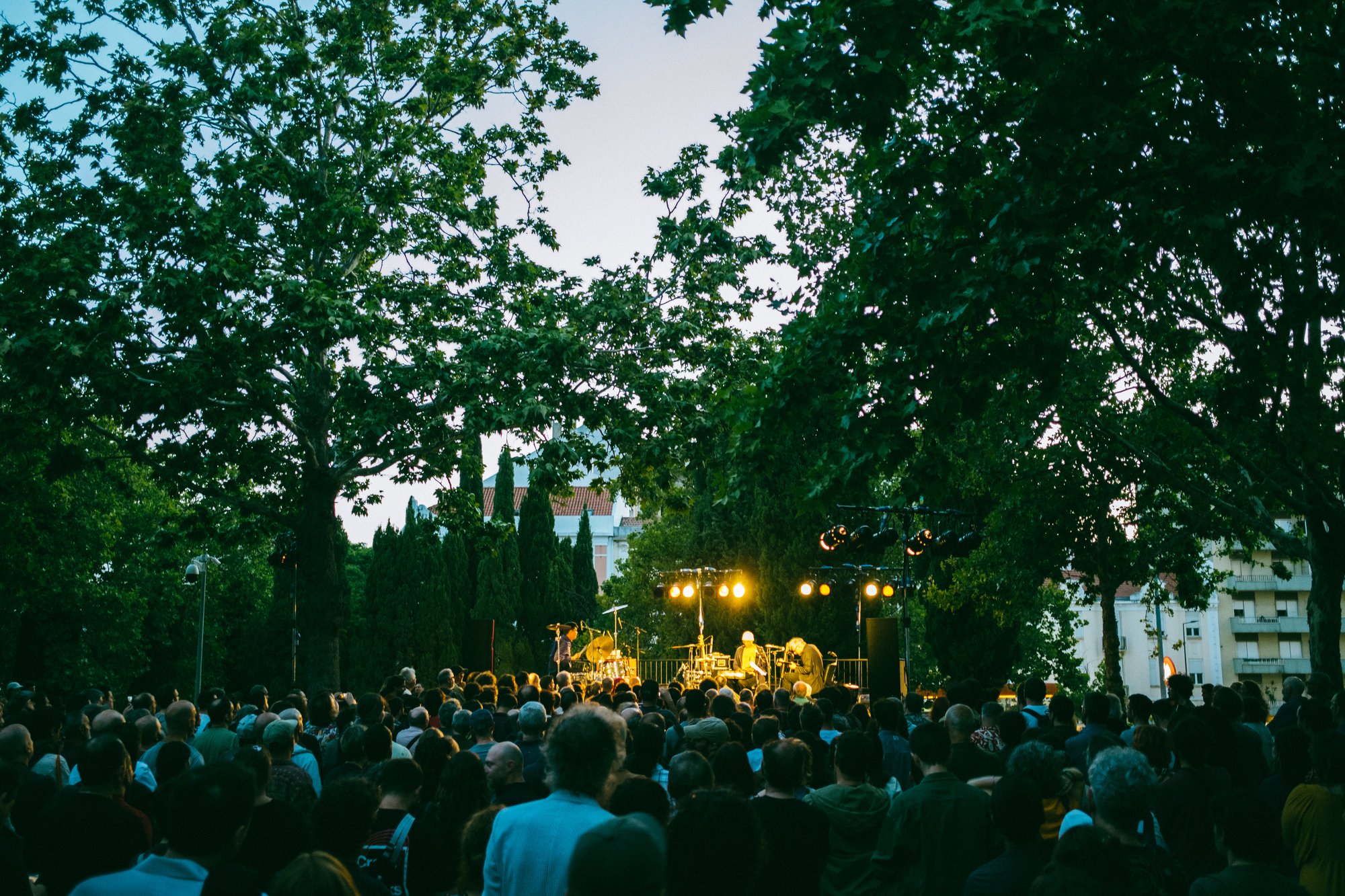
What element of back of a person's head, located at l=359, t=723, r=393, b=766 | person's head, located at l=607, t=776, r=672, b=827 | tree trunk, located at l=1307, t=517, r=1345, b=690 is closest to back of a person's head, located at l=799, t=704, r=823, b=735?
back of a person's head, located at l=359, t=723, r=393, b=766

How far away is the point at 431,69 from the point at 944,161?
1097cm

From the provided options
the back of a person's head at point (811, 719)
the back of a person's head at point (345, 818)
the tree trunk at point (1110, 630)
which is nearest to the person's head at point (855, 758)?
the back of a person's head at point (811, 719)

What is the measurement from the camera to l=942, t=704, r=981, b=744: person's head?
6.71 meters

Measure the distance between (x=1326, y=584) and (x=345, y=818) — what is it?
13554 mm

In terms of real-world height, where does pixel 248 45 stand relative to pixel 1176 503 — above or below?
above

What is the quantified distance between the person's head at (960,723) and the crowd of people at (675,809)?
1cm

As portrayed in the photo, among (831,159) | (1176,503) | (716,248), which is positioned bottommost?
(1176,503)

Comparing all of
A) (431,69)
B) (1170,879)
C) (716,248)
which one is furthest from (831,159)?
(1170,879)

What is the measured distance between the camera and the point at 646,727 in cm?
607

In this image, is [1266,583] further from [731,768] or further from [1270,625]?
[731,768]

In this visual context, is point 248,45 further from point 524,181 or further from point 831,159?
point 831,159

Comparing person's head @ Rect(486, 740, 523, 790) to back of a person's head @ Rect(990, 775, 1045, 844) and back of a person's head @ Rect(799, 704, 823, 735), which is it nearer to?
back of a person's head @ Rect(799, 704, 823, 735)

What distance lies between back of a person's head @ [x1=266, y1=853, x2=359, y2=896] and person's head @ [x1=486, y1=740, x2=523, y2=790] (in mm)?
2983

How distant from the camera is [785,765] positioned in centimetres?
484
